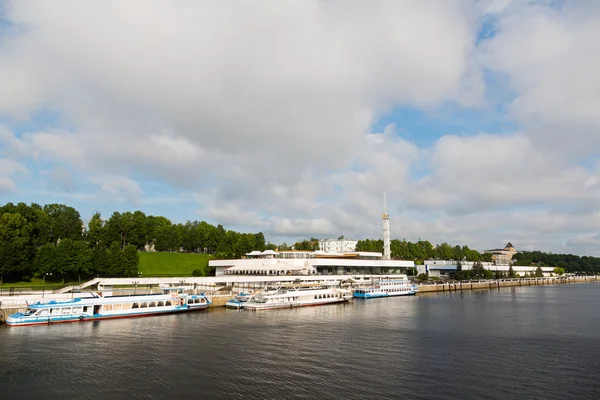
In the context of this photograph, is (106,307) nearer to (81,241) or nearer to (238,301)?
(238,301)

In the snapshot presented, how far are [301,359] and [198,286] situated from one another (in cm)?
5464

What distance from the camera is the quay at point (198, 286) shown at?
6147cm

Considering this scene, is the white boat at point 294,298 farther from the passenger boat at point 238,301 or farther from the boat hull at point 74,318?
the boat hull at point 74,318

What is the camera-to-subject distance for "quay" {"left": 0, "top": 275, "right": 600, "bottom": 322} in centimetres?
6147

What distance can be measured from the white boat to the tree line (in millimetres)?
41362

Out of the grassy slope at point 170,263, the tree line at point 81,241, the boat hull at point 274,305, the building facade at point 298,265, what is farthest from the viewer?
the grassy slope at point 170,263

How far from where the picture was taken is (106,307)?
196 feet

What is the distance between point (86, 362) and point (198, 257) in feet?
363

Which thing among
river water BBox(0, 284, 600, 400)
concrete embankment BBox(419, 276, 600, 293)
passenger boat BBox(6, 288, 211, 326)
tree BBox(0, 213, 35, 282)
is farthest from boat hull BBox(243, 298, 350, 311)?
tree BBox(0, 213, 35, 282)

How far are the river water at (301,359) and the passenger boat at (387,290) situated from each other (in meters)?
Answer: 41.6

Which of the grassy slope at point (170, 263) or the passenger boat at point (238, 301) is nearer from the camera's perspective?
the passenger boat at point (238, 301)

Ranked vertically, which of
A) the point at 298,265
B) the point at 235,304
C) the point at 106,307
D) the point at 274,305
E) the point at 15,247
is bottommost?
the point at 274,305

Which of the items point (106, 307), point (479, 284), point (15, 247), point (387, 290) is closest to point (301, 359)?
point (106, 307)

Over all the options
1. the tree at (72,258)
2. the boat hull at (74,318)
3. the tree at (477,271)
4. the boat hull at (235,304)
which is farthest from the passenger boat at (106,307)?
the tree at (477,271)
